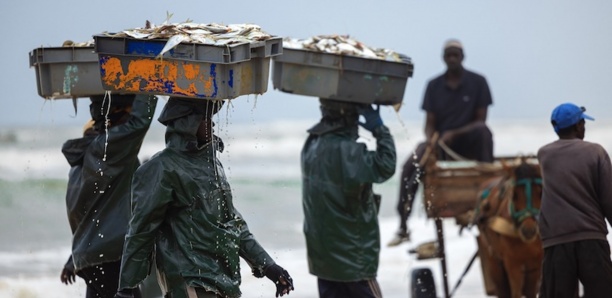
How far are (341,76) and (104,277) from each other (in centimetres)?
245

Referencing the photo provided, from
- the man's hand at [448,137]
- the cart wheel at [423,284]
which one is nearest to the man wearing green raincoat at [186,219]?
the cart wheel at [423,284]

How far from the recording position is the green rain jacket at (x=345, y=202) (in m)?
11.9

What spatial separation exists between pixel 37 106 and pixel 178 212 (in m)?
48.8

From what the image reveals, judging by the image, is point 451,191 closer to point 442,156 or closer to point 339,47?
point 442,156

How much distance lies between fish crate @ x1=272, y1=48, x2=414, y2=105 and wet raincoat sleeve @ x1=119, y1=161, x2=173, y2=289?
10.3 feet

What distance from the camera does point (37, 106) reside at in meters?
56.9

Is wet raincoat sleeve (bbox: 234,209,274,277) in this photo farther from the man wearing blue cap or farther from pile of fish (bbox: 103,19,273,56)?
the man wearing blue cap

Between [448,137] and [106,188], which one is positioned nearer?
[106,188]

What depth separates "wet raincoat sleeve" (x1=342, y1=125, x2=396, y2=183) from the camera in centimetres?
1183

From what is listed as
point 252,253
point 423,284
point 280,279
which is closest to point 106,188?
point 252,253

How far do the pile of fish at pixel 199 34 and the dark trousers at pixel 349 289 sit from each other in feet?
10.5

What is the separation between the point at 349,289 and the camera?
1202 centimetres

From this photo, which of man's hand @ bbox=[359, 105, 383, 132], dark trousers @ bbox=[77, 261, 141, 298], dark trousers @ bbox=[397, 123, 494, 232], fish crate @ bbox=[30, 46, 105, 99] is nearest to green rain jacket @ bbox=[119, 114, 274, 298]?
dark trousers @ bbox=[77, 261, 141, 298]

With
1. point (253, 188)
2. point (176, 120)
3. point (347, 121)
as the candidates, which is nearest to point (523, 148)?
point (253, 188)
